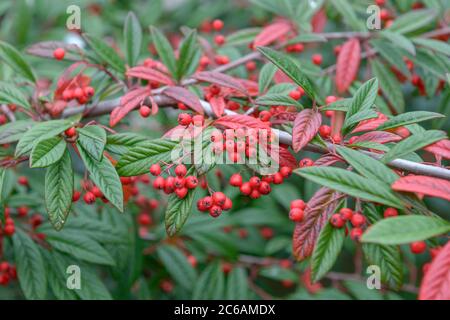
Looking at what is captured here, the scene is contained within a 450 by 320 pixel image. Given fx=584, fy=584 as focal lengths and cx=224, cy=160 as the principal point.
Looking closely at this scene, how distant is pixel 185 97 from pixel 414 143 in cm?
62

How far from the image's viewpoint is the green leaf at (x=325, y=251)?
131 cm

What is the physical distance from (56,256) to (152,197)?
666 mm

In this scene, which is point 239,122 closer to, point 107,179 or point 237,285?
point 107,179

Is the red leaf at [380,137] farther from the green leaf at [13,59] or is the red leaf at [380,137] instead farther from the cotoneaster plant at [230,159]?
the green leaf at [13,59]

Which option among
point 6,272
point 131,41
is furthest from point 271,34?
point 6,272

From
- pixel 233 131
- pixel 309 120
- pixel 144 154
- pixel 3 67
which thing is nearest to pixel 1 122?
pixel 3 67

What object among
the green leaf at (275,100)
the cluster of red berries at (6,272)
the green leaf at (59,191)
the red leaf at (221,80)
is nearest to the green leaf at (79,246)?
the cluster of red berries at (6,272)

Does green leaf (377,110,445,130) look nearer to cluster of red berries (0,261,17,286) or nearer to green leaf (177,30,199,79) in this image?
green leaf (177,30,199,79)

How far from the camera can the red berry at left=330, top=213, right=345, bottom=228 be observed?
4.32ft

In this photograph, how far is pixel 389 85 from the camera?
2090 millimetres

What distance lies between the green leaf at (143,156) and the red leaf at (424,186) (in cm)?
54

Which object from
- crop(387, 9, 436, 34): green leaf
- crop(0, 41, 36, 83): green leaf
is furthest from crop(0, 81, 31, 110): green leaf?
crop(387, 9, 436, 34): green leaf

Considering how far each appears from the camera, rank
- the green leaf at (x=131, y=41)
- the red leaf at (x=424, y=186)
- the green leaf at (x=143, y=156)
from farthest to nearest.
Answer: the green leaf at (x=131, y=41)
the green leaf at (x=143, y=156)
the red leaf at (x=424, y=186)

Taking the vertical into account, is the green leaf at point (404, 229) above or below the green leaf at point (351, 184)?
below
